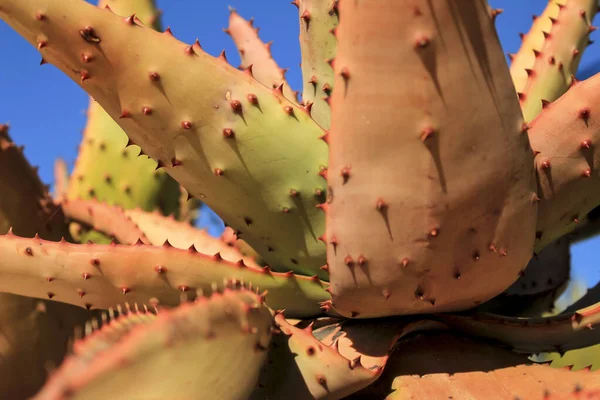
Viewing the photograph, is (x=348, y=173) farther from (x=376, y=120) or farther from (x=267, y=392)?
(x=267, y=392)

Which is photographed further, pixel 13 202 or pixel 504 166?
pixel 13 202

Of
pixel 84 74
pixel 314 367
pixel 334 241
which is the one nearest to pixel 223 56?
pixel 84 74

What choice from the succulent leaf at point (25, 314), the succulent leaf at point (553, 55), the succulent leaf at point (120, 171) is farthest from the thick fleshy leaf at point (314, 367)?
the succulent leaf at point (120, 171)

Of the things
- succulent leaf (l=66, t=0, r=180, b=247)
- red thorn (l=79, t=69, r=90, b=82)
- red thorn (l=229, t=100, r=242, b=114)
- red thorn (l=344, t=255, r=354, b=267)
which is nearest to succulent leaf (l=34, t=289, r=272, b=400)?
red thorn (l=344, t=255, r=354, b=267)

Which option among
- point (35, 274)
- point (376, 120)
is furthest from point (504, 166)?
point (35, 274)

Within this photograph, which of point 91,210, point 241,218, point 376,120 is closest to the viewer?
point 376,120

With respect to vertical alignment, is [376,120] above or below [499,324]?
above

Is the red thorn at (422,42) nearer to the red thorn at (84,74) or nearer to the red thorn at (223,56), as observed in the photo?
the red thorn at (223,56)
